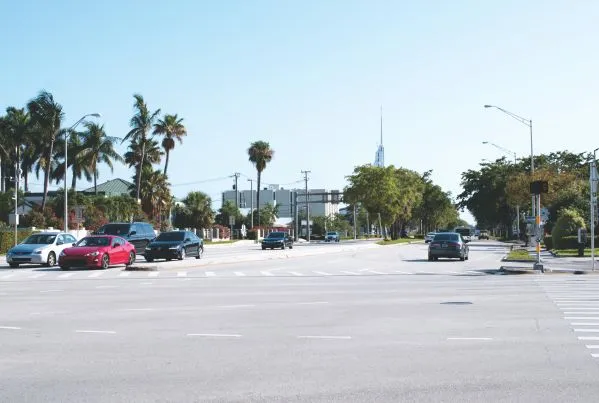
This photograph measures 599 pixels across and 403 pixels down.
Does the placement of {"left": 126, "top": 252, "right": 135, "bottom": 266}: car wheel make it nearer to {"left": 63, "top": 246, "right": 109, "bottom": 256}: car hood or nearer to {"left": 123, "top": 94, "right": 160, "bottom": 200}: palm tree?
{"left": 63, "top": 246, "right": 109, "bottom": 256}: car hood

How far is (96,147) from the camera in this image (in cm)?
8625

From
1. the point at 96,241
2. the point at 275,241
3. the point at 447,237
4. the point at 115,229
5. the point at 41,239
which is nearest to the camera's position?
the point at 96,241

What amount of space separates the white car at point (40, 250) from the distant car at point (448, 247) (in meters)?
19.3

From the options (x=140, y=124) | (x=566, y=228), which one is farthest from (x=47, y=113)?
(x=566, y=228)

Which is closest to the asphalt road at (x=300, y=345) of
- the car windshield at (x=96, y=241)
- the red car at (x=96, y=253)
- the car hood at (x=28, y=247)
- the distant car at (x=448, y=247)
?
the red car at (x=96, y=253)

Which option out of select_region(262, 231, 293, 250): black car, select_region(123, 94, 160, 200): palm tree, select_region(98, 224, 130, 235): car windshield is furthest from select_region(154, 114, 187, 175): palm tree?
select_region(98, 224, 130, 235): car windshield

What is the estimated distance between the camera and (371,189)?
100 m

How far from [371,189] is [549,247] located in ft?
136

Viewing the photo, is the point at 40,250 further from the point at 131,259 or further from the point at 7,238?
the point at 7,238

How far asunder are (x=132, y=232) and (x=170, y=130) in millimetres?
46335

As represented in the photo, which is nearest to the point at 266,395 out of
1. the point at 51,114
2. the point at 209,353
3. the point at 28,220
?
the point at 209,353

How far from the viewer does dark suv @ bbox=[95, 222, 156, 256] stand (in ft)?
128

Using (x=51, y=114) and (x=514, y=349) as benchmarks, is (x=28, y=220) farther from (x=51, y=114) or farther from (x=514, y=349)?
(x=514, y=349)

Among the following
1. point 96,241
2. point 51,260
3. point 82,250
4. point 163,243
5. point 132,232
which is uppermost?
point 132,232
